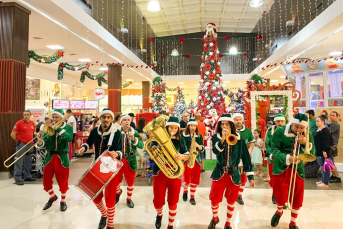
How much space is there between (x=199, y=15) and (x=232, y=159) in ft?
50.7

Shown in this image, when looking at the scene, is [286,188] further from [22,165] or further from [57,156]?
[22,165]

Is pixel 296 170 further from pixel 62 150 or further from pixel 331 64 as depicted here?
pixel 331 64

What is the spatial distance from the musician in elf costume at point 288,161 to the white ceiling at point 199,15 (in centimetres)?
1146

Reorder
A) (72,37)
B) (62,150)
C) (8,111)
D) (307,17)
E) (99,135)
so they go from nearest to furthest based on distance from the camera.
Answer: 1. (99,135)
2. (62,150)
3. (8,111)
4. (72,37)
5. (307,17)

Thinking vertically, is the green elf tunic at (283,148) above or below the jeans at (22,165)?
above

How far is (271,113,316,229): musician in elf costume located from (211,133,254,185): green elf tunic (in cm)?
43

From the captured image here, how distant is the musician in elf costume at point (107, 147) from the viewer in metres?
3.30

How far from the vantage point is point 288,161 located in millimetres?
3227

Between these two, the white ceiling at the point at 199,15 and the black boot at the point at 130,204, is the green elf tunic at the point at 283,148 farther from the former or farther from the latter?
the white ceiling at the point at 199,15

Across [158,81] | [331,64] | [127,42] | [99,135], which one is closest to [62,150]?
[99,135]

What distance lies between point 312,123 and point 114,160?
5.03 m

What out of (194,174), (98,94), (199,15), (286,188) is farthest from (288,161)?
(199,15)

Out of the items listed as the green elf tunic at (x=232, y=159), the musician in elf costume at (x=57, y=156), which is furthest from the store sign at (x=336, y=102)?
the musician in elf costume at (x=57, y=156)

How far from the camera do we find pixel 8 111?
6.23 meters
